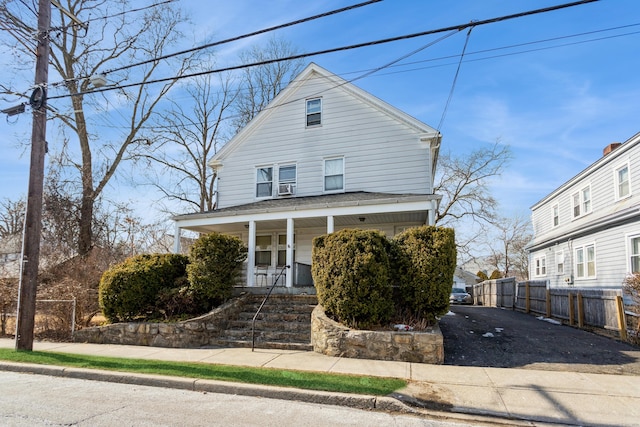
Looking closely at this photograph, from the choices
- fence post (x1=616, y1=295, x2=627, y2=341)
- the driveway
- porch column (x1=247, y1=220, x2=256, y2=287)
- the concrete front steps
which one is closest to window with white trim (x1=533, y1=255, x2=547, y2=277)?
the driveway

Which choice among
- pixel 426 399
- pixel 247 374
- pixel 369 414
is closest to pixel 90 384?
pixel 247 374

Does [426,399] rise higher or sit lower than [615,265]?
lower

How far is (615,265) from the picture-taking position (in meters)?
14.6

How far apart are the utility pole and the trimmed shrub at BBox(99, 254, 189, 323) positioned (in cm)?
158

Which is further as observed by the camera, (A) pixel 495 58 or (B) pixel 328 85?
(B) pixel 328 85

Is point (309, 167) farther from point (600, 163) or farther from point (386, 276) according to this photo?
point (600, 163)

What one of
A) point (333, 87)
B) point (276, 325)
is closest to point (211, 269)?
point (276, 325)

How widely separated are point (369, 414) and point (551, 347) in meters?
5.52

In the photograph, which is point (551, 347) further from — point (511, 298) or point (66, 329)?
point (66, 329)

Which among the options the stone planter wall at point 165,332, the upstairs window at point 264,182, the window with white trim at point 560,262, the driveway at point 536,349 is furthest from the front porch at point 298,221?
the window with white trim at point 560,262

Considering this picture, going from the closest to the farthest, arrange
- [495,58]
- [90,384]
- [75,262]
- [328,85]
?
[90,384]
[495,58]
[75,262]
[328,85]

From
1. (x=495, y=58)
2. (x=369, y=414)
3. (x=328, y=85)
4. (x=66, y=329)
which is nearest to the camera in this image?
(x=369, y=414)

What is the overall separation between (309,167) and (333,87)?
3335 millimetres

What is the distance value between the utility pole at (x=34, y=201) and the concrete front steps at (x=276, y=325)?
4156mm
